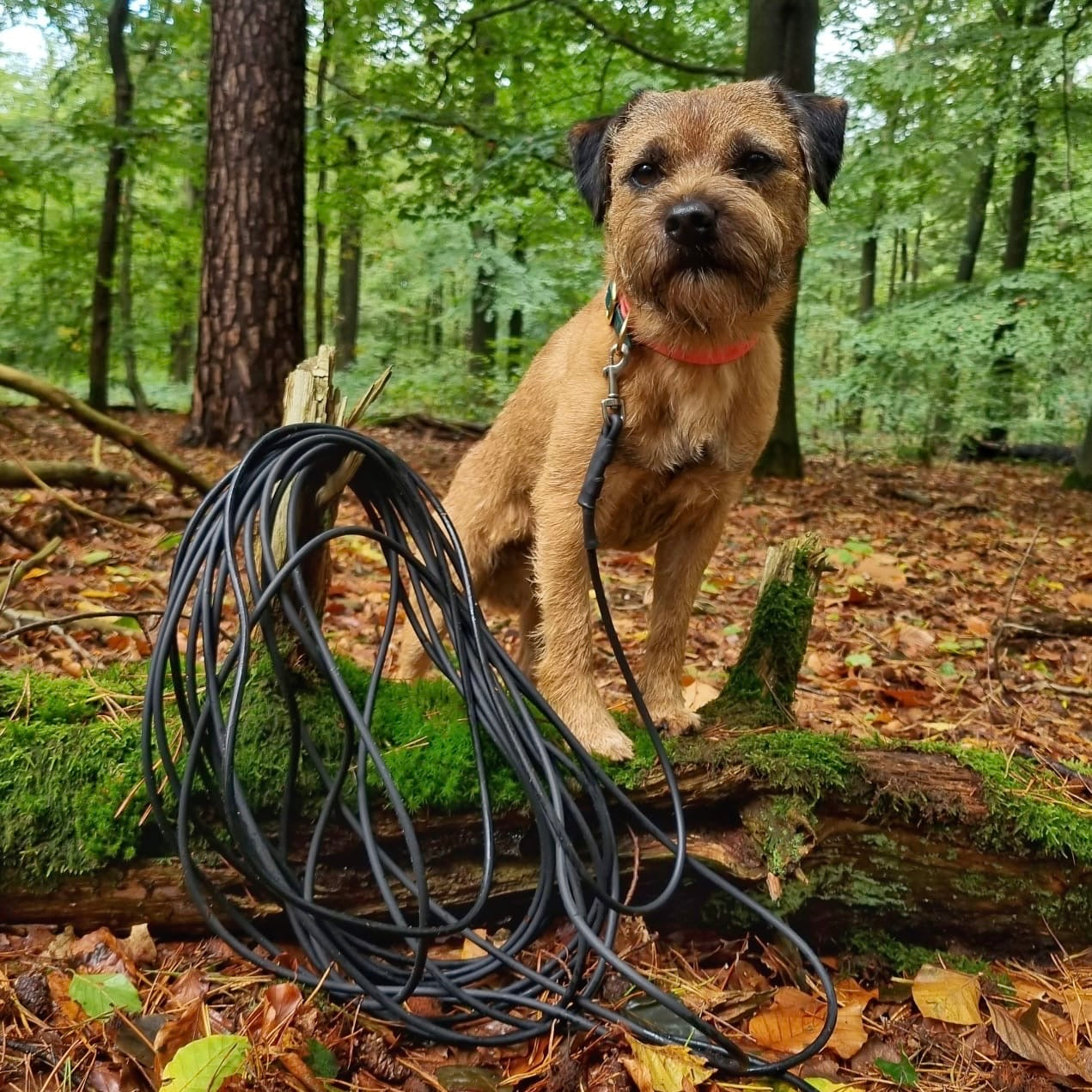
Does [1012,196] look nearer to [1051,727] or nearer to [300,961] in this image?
[1051,727]

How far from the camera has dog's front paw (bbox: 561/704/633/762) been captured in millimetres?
2553

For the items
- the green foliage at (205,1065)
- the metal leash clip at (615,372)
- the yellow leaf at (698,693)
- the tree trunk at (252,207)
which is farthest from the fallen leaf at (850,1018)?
the tree trunk at (252,207)

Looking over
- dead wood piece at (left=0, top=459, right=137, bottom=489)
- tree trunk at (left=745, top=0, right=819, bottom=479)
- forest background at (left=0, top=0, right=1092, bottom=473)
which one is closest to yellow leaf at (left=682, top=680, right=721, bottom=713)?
dead wood piece at (left=0, top=459, right=137, bottom=489)

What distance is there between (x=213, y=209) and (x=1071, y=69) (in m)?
8.93

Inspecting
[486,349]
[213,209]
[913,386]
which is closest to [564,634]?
[213,209]

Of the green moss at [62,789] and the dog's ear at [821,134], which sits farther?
the dog's ear at [821,134]

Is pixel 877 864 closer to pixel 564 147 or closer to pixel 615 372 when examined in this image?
pixel 615 372

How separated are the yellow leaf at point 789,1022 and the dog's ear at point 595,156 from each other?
259 centimetres

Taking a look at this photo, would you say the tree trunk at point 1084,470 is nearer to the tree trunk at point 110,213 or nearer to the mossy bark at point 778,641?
the mossy bark at point 778,641

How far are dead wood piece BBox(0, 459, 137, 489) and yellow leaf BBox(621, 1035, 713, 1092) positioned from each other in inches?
194

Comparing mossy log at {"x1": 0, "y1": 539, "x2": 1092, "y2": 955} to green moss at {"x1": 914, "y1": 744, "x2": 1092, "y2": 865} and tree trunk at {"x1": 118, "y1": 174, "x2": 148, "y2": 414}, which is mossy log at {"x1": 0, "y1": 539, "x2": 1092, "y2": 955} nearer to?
green moss at {"x1": 914, "y1": 744, "x2": 1092, "y2": 865}

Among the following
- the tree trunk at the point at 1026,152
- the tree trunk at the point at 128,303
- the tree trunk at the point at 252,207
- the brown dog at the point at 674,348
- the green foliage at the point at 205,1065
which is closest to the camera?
the green foliage at the point at 205,1065

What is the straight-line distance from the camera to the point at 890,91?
31.0ft

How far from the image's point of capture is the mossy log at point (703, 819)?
2074 mm
